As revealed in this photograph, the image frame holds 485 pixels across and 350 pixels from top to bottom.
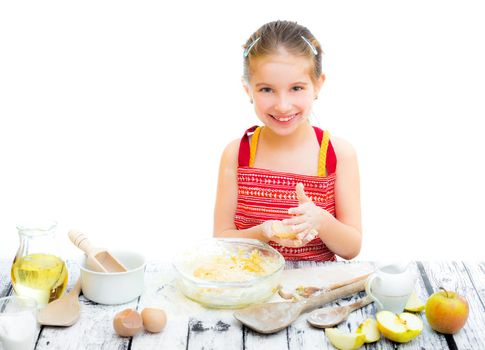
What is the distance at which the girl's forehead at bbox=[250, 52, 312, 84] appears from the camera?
6.22 feet

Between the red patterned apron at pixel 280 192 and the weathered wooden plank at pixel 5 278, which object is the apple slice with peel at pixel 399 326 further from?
the weathered wooden plank at pixel 5 278

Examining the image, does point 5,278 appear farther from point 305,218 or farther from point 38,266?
point 305,218

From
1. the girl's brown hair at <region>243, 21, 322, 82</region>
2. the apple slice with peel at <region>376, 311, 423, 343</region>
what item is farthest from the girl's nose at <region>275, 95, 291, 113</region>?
the apple slice with peel at <region>376, 311, 423, 343</region>

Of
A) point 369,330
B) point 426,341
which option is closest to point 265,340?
point 369,330

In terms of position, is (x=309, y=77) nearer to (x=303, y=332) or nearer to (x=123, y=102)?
(x=303, y=332)

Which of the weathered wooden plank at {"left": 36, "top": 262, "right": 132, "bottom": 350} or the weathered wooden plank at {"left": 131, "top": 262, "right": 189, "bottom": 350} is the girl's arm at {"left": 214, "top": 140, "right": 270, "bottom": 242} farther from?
the weathered wooden plank at {"left": 36, "top": 262, "right": 132, "bottom": 350}

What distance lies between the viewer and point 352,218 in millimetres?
2102

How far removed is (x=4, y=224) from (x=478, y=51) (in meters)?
2.78

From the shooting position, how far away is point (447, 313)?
147 centimetres

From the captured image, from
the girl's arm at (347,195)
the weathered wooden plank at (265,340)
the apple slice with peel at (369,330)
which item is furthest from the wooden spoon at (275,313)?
the girl's arm at (347,195)

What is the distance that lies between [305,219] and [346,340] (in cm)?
47

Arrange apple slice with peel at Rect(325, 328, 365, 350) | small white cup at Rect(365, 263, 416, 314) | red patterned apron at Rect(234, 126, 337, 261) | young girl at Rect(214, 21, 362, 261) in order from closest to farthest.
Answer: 1. apple slice with peel at Rect(325, 328, 365, 350)
2. small white cup at Rect(365, 263, 416, 314)
3. young girl at Rect(214, 21, 362, 261)
4. red patterned apron at Rect(234, 126, 337, 261)

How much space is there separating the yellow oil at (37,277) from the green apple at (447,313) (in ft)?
2.76

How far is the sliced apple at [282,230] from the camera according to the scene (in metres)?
1.84
